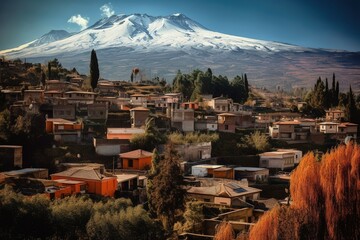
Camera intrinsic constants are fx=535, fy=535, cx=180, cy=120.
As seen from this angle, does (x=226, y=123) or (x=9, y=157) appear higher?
(x=226, y=123)

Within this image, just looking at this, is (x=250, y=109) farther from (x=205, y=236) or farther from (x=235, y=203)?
(x=205, y=236)

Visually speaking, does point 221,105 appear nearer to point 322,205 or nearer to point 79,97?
point 79,97

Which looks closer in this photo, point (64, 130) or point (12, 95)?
point (64, 130)

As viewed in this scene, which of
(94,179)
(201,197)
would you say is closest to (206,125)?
(201,197)

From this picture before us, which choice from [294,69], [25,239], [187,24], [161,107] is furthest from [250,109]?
[187,24]

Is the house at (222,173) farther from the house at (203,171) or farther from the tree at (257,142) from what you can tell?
the tree at (257,142)

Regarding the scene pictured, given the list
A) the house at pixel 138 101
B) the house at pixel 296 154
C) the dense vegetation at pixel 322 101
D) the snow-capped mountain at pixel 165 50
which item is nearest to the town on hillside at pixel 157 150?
the house at pixel 296 154
